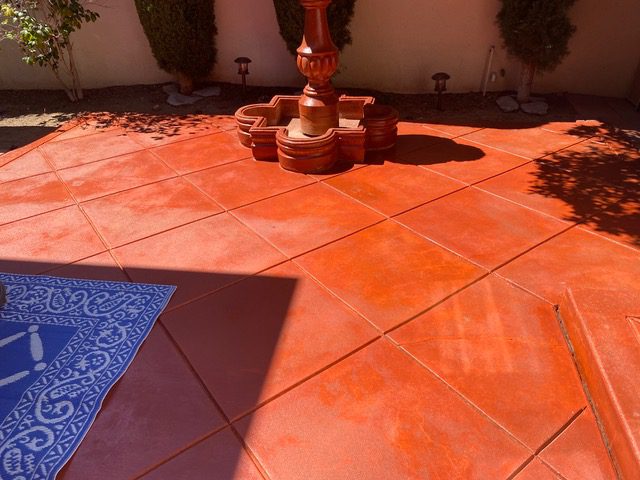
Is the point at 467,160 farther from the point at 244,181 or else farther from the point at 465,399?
the point at 465,399

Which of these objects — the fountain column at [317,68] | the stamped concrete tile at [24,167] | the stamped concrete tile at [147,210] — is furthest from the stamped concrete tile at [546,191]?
the stamped concrete tile at [24,167]

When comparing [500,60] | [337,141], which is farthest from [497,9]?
[337,141]

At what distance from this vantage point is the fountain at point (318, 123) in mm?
4715

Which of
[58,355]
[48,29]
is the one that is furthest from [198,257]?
[48,29]

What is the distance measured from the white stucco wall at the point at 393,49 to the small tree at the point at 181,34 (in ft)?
1.14

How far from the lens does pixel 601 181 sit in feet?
15.0

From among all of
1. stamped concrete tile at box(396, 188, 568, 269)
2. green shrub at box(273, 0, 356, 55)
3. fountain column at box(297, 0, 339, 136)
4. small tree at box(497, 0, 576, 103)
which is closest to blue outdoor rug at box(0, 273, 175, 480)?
stamped concrete tile at box(396, 188, 568, 269)

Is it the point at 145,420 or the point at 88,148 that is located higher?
the point at 88,148

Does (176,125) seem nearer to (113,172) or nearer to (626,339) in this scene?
(113,172)

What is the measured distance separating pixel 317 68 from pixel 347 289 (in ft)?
8.70

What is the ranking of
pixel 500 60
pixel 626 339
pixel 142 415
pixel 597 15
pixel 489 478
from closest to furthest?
1. pixel 489 478
2. pixel 142 415
3. pixel 626 339
4. pixel 597 15
5. pixel 500 60

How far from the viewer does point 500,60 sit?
6.91m

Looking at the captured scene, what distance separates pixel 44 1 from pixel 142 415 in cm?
679

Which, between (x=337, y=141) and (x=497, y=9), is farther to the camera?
(x=497, y=9)
